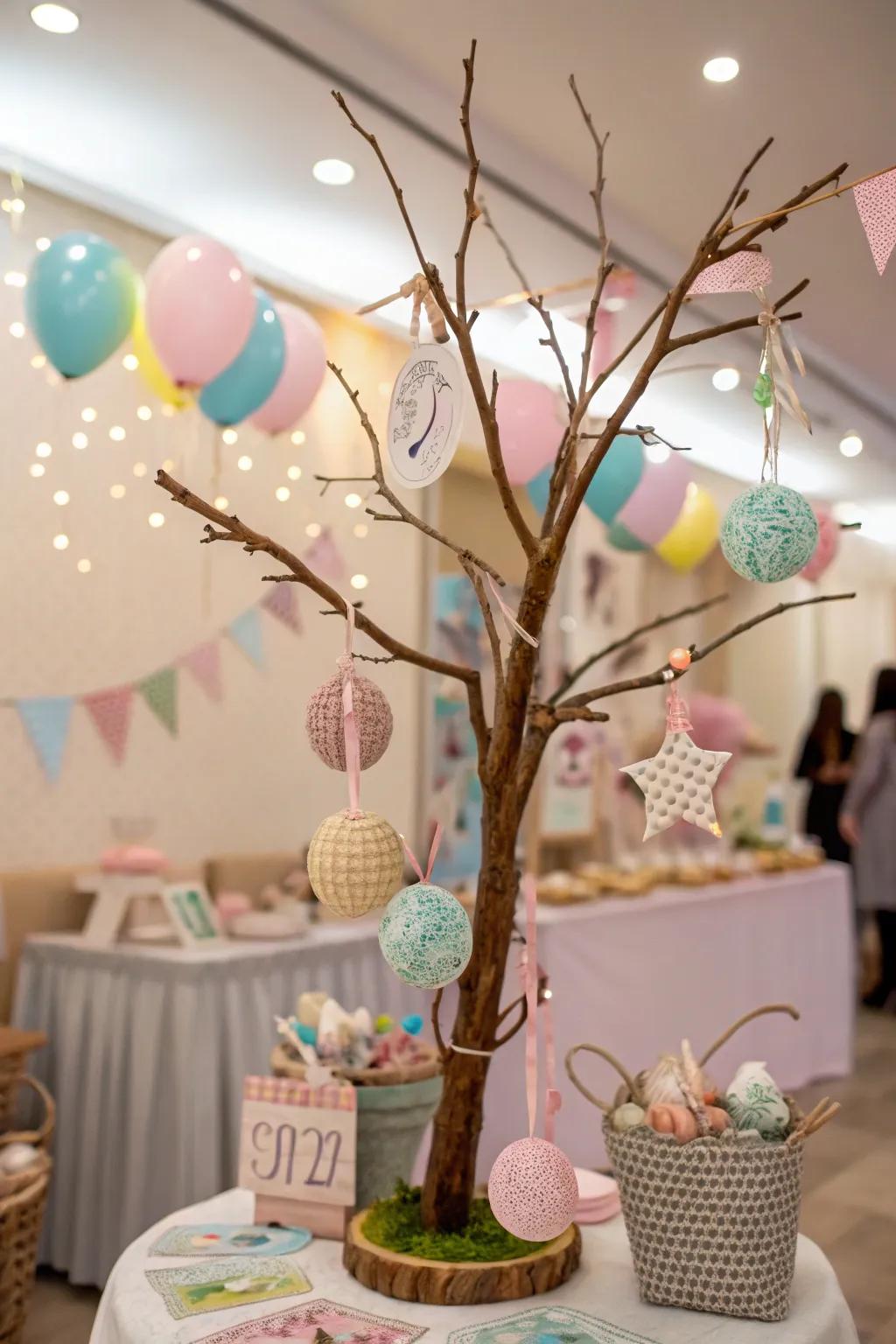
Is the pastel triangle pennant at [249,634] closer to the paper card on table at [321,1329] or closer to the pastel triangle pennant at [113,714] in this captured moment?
the pastel triangle pennant at [113,714]

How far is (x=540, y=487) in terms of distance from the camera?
351 centimetres

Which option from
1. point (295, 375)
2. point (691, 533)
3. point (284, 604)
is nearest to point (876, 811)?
point (691, 533)

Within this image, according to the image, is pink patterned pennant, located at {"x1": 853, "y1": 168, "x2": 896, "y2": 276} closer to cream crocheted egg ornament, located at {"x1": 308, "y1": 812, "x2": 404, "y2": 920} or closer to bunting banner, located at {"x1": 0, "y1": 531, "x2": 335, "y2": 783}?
cream crocheted egg ornament, located at {"x1": 308, "y1": 812, "x2": 404, "y2": 920}

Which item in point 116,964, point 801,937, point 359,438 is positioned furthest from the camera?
point 801,937

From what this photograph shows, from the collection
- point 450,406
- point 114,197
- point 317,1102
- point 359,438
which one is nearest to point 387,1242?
point 317,1102

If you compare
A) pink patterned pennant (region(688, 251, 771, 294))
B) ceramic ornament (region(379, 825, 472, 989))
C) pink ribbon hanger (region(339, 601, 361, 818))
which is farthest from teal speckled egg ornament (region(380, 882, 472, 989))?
pink patterned pennant (region(688, 251, 771, 294))

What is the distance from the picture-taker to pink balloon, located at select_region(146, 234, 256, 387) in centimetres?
284

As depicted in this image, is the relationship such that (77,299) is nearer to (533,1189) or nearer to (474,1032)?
(474,1032)

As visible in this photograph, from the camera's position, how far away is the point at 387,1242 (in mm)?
1267

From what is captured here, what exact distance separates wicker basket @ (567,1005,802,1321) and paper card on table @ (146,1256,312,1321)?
351 mm

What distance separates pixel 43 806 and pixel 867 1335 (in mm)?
2229

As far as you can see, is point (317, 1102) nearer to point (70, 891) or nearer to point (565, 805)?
point (70, 891)

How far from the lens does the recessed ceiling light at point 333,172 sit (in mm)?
3211

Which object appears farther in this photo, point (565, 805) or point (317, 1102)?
Answer: point (565, 805)
